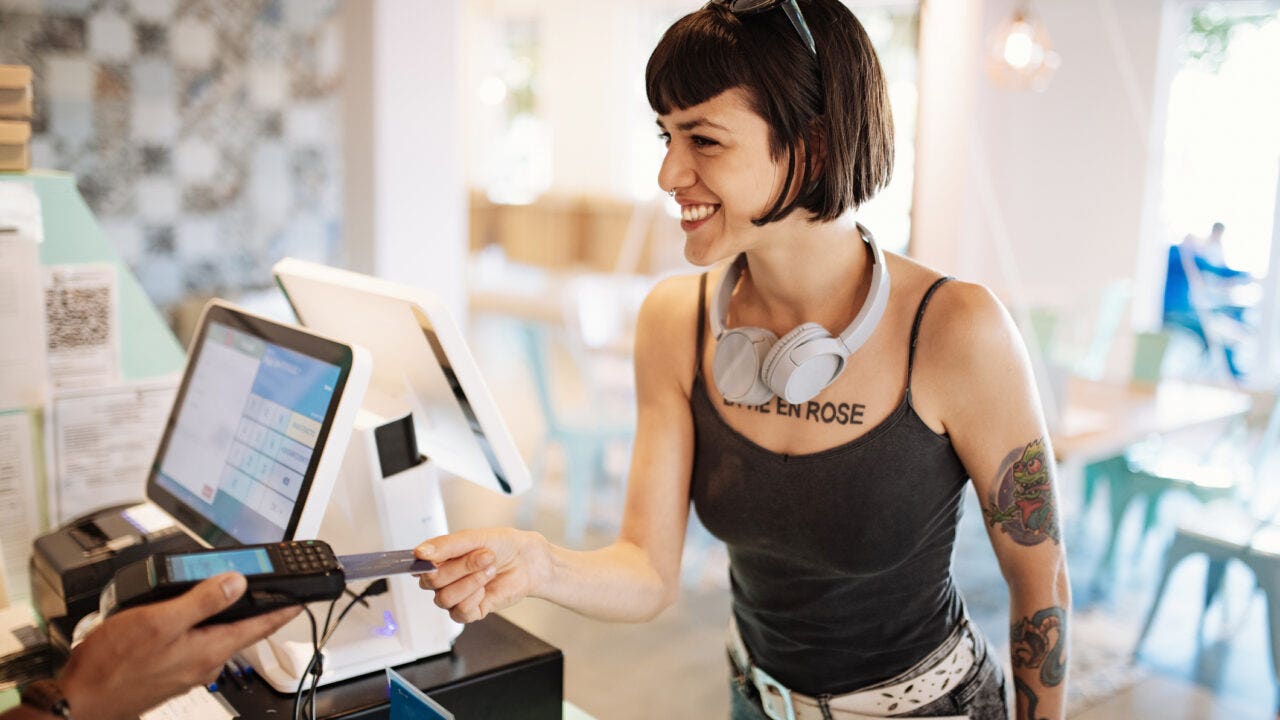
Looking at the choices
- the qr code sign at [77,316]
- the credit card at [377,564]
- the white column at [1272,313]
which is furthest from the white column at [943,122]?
the credit card at [377,564]

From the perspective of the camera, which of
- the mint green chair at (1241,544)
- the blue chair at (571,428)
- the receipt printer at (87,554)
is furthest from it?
the blue chair at (571,428)

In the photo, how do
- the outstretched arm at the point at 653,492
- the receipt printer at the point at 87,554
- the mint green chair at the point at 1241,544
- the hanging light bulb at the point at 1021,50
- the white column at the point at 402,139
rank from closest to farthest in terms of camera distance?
the outstretched arm at the point at 653,492 → the receipt printer at the point at 87,554 → the mint green chair at the point at 1241,544 → the white column at the point at 402,139 → the hanging light bulb at the point at 1021,50

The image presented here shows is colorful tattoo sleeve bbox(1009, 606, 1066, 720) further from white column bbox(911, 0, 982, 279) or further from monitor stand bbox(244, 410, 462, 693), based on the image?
white column bbox(911, 0, 982, 279)

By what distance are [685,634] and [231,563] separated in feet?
8.98

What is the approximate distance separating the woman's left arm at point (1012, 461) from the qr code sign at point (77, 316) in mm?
1433

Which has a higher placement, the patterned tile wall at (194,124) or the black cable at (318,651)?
the patterned tile wall at (194,124)

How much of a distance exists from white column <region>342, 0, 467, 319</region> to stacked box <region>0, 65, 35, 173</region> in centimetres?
207

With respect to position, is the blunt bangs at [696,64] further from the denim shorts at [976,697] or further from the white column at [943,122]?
the white column at [943,122]

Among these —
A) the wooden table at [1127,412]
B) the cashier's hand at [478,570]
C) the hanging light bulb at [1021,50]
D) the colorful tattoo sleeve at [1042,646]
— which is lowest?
the wooden table at [1127,412]

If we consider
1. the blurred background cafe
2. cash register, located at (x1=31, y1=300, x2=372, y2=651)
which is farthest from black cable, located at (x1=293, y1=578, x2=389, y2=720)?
the blurred background cafe

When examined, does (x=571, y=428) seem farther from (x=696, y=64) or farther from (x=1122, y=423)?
(x=696, y=64)

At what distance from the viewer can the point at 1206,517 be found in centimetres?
331

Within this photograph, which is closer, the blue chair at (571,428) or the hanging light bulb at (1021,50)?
the blue chair at (571,428)

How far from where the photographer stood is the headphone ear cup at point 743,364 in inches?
49.1
